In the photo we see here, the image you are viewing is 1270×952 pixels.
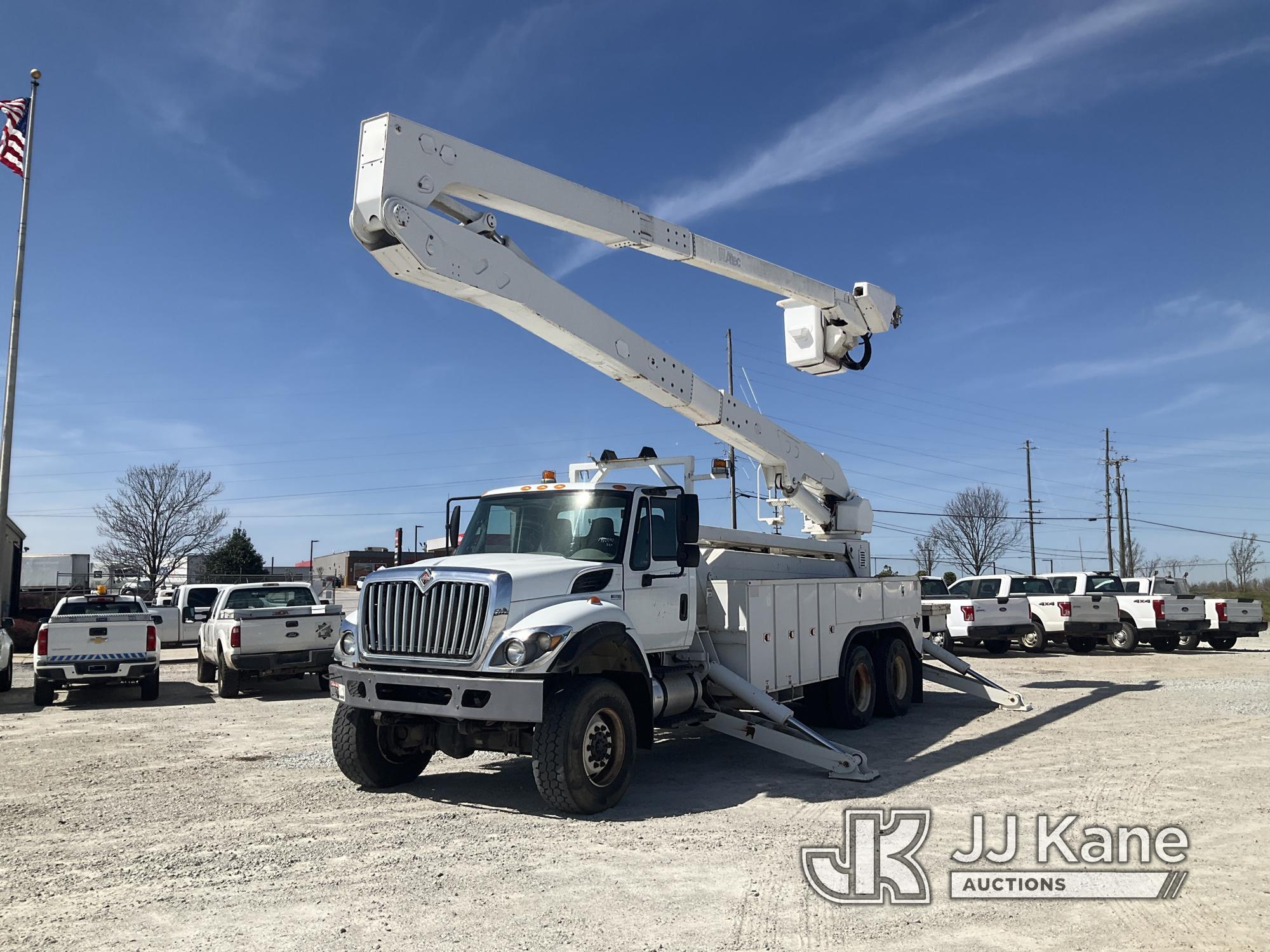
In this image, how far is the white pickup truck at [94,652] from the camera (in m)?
14.1

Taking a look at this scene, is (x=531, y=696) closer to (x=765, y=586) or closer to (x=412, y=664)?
(x=412, y=664)

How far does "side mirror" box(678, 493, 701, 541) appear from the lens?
8453 millimetres

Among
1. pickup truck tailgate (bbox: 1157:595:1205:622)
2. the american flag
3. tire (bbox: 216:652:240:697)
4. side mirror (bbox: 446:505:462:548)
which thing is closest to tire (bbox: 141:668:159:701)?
tire (bbox: 216:652:240:697)

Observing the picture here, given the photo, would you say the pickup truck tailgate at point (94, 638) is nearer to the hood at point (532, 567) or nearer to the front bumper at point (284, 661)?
the front bumper at point (284, 661)

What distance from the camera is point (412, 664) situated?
742 centimetres

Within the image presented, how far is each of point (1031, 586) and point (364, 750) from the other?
63.2ft

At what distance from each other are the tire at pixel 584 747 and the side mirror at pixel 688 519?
5.15 feet

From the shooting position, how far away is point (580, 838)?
656cm

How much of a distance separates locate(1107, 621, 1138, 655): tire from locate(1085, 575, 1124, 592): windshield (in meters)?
0.88

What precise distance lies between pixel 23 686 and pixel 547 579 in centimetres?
1452

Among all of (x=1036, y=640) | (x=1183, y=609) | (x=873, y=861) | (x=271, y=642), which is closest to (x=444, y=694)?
(x=873, y=861)

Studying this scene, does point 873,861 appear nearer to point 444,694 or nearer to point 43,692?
point 444,694

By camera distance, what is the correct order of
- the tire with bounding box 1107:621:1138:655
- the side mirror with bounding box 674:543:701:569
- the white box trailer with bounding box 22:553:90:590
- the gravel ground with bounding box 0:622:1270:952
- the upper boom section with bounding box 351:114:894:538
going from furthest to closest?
the white box trailer with bounding box 22:553:90:590, the tire with bounding box 1107:621:1138:655, the side mirror with bounding box 674:543:701:569, the upper boom section with bounding box 351:114:894:538, the gravel ground with bounding box 0:622:1270:952

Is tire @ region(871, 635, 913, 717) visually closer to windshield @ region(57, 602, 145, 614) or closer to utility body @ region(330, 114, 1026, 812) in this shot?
utility body @ region(330, 114, 1026, 812)
